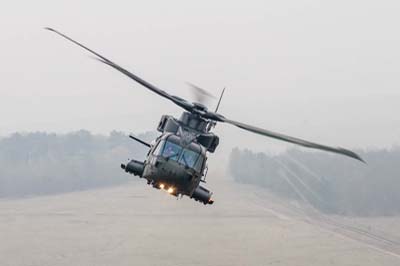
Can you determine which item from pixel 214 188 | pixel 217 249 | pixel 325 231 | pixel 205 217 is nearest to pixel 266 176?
pixel 214 188

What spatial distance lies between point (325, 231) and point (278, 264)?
28.4 meters

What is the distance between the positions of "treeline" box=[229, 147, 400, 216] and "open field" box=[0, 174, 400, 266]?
205 inches

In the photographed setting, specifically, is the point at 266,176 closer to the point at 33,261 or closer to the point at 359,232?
the point at 359,232

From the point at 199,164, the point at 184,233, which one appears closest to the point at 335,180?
the point at 184,233

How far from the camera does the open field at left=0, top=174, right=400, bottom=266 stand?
132500 mm

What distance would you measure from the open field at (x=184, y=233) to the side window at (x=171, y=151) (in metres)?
108

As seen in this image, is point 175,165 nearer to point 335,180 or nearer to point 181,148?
point 181,148

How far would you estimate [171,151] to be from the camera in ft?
76.8

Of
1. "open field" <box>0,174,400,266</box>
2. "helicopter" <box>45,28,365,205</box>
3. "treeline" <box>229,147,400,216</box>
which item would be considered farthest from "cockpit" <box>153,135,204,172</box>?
"treeline" <box>229,147,400,216</box>

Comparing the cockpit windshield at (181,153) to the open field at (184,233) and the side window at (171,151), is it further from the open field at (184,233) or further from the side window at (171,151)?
the open field at (184,233)

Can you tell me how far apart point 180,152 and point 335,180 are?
545 ft

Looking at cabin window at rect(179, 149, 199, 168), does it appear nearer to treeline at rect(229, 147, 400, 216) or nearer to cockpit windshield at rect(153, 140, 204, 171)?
cockpit windshield at rect(153, 140, 204, 171)

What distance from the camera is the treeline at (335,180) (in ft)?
567

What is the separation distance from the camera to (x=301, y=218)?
166000 millimetres
